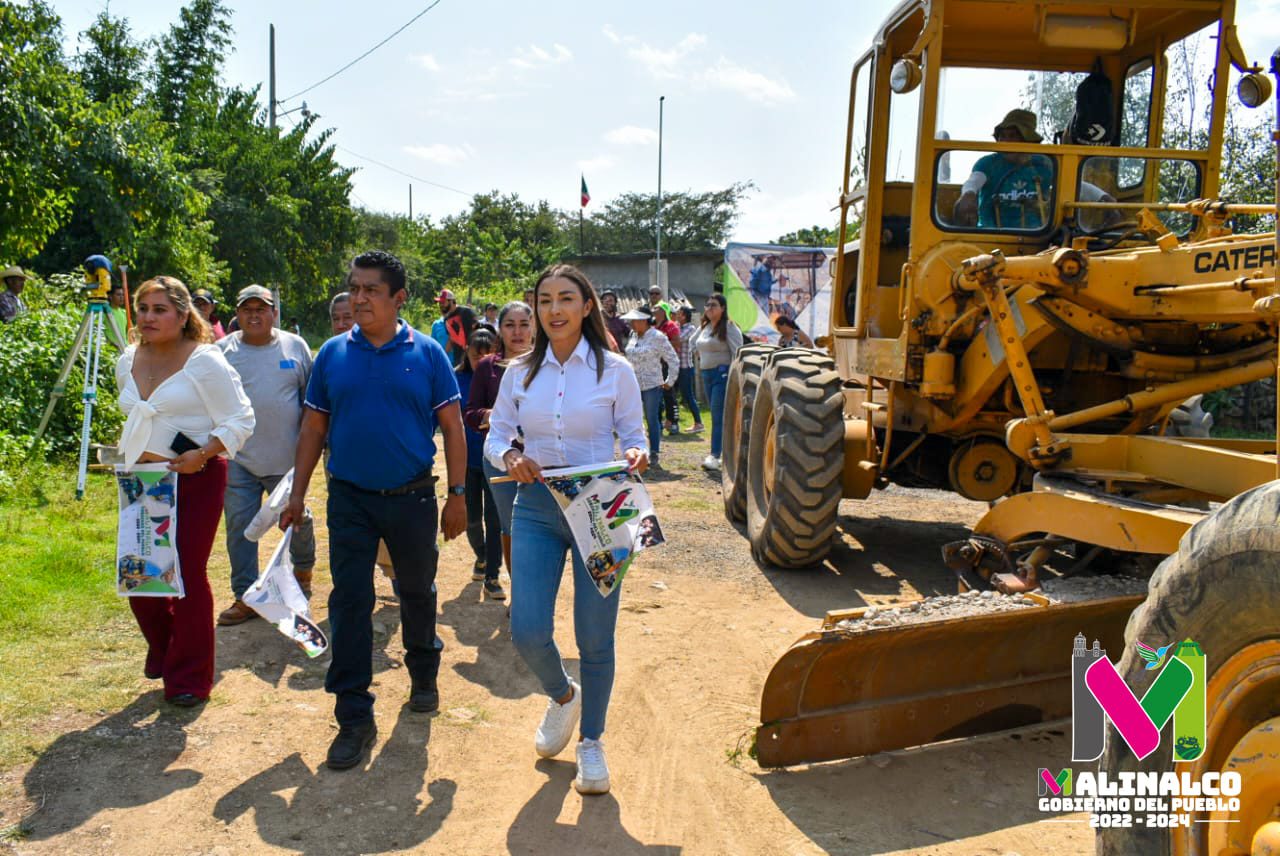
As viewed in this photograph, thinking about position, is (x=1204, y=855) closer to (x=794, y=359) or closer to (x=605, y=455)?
(x=605, y=455)

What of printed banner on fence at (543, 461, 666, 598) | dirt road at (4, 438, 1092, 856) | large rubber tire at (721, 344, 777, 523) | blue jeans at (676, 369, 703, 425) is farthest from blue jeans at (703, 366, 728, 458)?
printed banner on fence at (543, 461, 666, 598)

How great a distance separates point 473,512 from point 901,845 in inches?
147

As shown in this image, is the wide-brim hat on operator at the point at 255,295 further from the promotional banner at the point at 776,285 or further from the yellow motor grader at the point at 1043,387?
the promotional banner at the point at 776,285

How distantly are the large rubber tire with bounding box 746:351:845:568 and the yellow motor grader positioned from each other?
0.02 meters

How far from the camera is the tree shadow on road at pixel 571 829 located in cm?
337

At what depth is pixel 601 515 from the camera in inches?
138

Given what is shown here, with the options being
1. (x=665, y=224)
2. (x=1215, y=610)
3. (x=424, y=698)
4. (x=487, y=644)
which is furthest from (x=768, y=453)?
(x=665, y=224)

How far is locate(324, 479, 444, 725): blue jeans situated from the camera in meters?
4.06

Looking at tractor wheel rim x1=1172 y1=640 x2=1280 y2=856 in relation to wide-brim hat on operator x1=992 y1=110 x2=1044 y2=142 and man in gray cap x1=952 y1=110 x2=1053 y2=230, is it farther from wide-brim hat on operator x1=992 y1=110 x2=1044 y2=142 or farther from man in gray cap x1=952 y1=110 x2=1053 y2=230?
wide-brim hat on operator x1=992 y1=110 x2=1044 y2=142

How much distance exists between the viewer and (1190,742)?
2.29 metres

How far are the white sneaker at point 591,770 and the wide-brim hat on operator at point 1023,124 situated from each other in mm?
4250

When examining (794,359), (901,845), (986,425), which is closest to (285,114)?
(794,359)

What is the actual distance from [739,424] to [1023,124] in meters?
3.55

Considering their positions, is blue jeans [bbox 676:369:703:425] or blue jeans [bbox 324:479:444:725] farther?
blue jeans [bbox 676:369:703:425]
